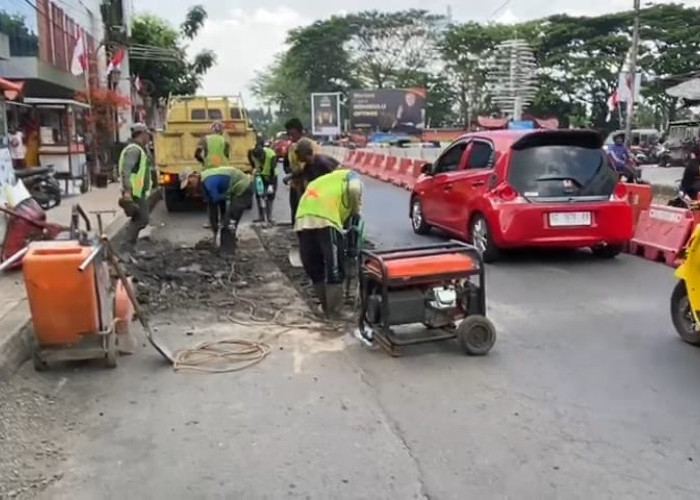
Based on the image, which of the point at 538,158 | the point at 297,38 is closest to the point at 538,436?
the point at 538,158

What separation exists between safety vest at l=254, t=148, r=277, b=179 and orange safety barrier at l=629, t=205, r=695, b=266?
6.43m

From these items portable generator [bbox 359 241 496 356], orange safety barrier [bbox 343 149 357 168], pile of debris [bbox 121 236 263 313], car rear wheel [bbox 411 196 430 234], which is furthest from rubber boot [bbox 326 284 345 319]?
orange safety barrier [bbox 343 149 357 168]

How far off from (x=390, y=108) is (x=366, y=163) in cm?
3998

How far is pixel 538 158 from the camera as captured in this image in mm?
9797

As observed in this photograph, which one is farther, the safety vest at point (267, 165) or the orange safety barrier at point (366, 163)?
the orange safety barrier at point (366, 163)

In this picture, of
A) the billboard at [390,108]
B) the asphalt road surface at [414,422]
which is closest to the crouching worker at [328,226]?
the asphalt road surface at [414,422]

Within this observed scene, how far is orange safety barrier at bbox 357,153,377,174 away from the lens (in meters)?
30.2

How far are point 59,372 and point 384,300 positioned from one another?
2.36 m

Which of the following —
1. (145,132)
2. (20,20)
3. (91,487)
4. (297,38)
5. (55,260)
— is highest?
(297,38)

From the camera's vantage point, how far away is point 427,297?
6.18m

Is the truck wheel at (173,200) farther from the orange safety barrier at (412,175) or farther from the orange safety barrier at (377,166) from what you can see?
the orange safety barrier at (377,166)

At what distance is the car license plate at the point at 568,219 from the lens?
9.65 meters

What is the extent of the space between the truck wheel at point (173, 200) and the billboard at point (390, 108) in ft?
175

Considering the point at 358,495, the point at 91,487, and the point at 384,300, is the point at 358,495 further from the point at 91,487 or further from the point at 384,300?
the point at 384,300
